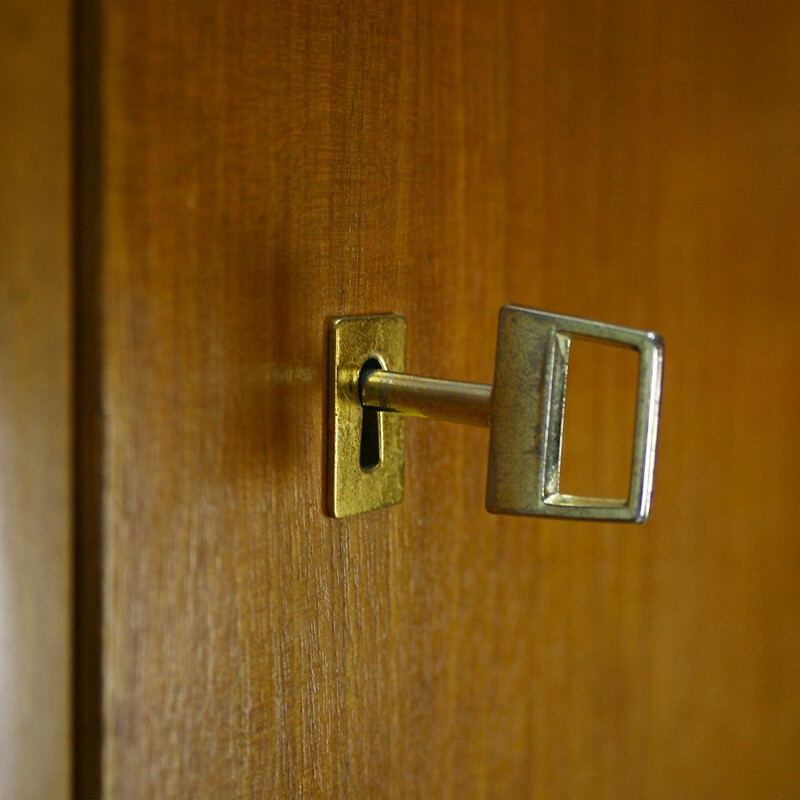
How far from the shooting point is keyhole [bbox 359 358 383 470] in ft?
0.98

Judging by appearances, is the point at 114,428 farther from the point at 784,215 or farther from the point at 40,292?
the point at 784,215

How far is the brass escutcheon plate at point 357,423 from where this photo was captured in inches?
11.3

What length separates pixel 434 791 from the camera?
352 mm

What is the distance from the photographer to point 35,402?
24 centimetres

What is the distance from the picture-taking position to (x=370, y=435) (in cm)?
30

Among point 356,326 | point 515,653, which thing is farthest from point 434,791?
point 356,326

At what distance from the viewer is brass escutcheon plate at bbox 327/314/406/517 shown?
0.94 feet

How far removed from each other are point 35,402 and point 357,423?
0.09 meters

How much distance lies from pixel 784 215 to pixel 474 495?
0.84ft

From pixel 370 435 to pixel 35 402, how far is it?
98mm

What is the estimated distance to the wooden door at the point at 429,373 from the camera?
9.4 inches

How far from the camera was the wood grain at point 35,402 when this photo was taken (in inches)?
9.1


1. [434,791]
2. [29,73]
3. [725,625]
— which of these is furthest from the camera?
[725,625]

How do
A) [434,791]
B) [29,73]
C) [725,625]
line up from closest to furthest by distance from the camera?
[29,73] → [434,791] → [725,625]
